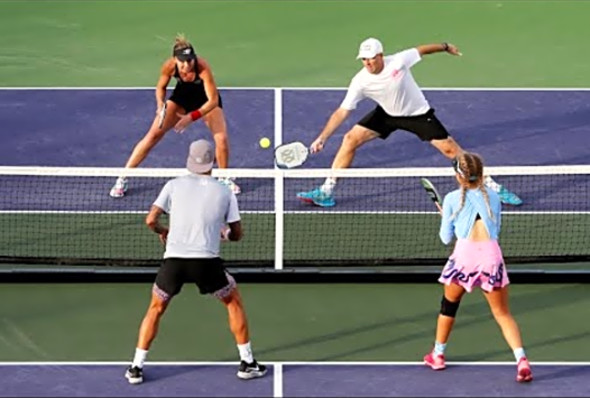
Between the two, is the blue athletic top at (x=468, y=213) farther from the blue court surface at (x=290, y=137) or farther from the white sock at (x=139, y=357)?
the blue court surface at (x=290, y=137)

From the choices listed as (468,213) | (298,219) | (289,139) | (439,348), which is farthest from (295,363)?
(289,139)

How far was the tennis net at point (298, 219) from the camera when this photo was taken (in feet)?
42.9

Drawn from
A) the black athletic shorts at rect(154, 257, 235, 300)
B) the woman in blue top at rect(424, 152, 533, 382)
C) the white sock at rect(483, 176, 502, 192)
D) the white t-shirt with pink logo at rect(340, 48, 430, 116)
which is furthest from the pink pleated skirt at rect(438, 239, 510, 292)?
the white sock at rect(483, 176, 502, 192)

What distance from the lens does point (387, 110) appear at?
48.3 feet

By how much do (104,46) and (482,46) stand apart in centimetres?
488

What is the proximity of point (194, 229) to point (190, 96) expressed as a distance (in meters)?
4.04

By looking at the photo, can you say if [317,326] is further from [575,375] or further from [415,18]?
[415,18]

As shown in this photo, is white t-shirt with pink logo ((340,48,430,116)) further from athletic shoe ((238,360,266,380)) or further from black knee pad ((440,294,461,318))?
athletic shoe ((238,360,266,380))

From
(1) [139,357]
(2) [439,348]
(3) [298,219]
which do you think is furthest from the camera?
(3) [298,219]

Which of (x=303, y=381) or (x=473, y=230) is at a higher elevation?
(x=473, y=230)

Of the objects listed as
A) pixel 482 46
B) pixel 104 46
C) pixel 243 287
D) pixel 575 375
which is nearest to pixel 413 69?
pixel 482 46

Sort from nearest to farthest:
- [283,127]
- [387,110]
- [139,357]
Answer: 1. [139,357]
2. [387,110]
3. [283,127]

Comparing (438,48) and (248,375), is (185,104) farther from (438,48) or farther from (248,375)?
(248,375)

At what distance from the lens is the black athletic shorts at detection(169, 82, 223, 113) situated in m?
14.7
